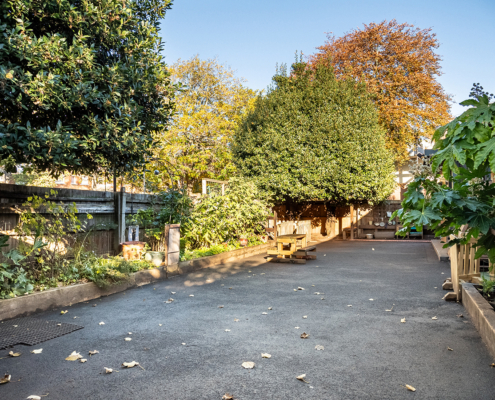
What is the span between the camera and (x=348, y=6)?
1232 centimetres

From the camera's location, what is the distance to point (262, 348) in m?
3.88

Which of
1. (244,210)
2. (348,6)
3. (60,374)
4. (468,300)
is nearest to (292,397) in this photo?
(60,374)

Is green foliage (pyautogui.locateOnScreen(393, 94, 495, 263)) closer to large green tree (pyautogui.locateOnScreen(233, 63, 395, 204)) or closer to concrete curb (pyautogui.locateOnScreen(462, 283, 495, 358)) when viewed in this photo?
concrete curb (pyautogui.locateOnScreen(462, 283, 495, 358))

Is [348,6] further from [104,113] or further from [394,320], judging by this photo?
[394,320]

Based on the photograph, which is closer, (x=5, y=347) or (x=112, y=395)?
(x=112, y=395)

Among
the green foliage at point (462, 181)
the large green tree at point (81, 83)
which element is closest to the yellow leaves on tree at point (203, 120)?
the large green tree at point (81, 83)

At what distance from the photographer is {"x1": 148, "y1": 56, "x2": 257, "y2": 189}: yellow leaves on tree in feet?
76.7

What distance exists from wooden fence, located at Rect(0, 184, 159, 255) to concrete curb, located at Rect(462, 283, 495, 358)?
671 centimetres

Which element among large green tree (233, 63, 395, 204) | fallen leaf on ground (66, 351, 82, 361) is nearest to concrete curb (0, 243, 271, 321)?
fallen leaf on ground (66, 351, 82, 361)

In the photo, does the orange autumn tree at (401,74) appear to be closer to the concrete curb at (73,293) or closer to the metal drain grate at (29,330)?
the concrete curb at (73,293)

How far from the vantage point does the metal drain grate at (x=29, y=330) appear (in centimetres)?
405

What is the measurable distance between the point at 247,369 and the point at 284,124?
44.8 feet

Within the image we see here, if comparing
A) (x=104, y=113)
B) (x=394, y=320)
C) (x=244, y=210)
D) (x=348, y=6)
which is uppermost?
(x=348, y=6)

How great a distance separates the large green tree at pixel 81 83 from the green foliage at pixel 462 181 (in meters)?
4.76
